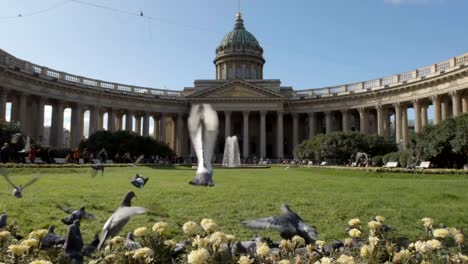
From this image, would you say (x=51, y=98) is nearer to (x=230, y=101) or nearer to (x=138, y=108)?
(x=138, y=108)

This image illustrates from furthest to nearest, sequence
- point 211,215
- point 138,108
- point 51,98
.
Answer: point 138,108 → point 51,98 → point 211,215

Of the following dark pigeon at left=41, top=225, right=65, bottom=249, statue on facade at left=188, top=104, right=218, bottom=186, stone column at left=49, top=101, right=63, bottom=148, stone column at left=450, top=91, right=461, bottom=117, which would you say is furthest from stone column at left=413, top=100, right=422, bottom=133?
dark pigeon at left=41, top=225, right=65, bottom=249

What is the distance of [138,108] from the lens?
8475 centimetres

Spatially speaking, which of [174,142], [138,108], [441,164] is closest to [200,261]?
[441,164]

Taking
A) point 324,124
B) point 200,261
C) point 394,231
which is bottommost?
point 394,231

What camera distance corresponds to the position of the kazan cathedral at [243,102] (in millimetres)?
63688

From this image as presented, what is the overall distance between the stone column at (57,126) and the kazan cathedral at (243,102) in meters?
0.16

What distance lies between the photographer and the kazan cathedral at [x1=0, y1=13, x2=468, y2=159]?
63688mm

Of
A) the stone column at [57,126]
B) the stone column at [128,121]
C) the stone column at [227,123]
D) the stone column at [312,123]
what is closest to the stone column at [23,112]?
the stone column at [57,126]

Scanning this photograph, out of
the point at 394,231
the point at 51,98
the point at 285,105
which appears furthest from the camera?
the point at 285,105

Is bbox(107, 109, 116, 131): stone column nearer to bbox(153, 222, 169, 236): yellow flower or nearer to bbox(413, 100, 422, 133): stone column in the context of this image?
bbox(413, 100, 422, 133): stone column

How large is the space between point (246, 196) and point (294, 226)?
901cm

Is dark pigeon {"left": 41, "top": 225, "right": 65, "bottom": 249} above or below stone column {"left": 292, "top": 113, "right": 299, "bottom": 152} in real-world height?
below

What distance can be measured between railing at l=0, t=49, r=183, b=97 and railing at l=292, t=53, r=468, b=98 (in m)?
28.4
